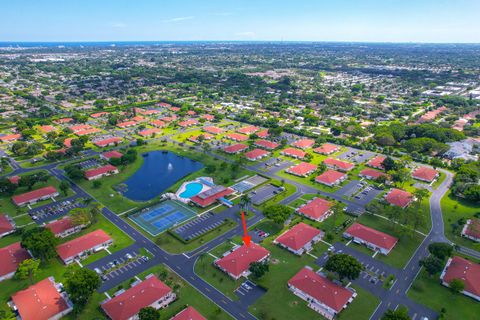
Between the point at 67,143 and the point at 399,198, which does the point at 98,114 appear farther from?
the point at 399,198

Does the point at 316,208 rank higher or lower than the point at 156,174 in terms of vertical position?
higher

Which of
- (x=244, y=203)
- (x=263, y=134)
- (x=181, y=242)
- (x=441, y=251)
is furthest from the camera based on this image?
(x=263, y=134)

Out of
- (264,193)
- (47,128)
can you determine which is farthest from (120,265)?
(47,128)

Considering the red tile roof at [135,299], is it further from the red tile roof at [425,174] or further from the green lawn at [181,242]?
the red tile roof at [425,174]

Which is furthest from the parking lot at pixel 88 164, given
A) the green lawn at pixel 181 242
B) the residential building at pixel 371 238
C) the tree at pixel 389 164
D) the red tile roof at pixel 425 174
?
the red tile roof at pixel 425 174

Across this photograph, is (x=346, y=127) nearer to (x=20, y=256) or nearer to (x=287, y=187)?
(x=287, y=187)

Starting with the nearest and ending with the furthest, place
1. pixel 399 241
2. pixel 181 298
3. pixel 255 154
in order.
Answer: pixel 181 298 → pixel 399 241 → pixel 255 154
